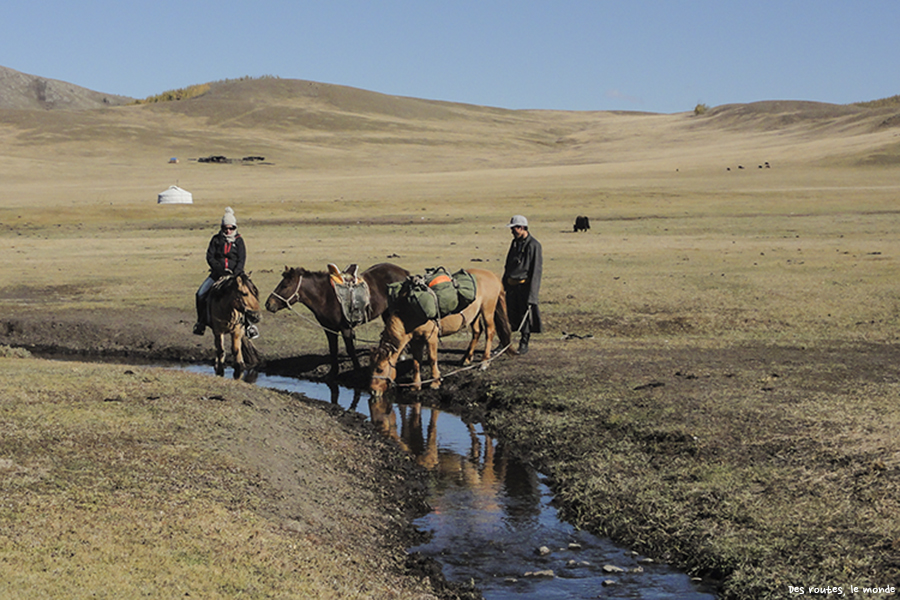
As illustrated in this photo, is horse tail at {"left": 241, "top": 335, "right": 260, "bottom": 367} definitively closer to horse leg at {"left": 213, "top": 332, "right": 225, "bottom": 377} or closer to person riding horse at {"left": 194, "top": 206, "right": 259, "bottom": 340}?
horse leg at {"left": 213, "top": 332, "right": 225, "bottom": 377}

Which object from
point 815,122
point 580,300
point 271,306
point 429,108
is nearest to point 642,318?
point 580,300

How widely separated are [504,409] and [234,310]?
14.0ft

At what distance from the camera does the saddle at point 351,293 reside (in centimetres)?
1421

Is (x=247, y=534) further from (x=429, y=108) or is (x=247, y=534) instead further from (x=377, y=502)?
(x=429, y=108)

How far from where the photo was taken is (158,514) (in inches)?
270

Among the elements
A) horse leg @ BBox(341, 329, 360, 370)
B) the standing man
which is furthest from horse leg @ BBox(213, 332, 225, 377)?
the standing man

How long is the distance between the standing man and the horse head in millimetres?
3101

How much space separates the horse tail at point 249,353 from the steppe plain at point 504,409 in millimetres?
407

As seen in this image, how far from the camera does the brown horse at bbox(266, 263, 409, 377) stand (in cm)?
1395

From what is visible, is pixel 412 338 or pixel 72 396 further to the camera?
pixel 412 338

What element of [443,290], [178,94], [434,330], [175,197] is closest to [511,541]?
[443,290]

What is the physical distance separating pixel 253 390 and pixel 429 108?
144859 mm

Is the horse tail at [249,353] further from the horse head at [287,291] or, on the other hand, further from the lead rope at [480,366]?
the lead rope at [480,366]

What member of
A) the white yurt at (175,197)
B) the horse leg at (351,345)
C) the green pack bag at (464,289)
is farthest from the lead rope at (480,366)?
the white yurt at (175,197)
